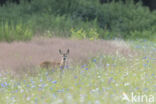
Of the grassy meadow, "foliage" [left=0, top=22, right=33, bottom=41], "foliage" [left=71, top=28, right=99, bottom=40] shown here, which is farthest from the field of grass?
"foliage" [left=71, top=28, right=99, bottom=40]

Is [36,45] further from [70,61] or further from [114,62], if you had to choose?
[114,62]

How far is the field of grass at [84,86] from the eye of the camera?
5910 mm

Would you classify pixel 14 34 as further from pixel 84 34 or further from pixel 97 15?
pixel 97 15

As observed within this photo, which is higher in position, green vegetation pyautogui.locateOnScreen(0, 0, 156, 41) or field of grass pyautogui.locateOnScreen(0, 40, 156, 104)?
green vegetation pyautogui.locateOnScreen(0, 0, 156, 41)

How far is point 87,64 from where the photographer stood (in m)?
→ 10.5

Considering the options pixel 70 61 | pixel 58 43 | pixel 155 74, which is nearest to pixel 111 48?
pixel 58 43

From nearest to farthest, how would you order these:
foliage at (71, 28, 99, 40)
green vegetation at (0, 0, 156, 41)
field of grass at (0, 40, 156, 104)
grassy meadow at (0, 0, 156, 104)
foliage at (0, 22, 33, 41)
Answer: field of grass at (0, 40, 156, 104) → grassy meadow at (0, 0, 156, 104) → foliage at (0, 22, 33, 41) → foliage at (71, 28, 99, 40) → green vegetation at (0, 0, 156, 41)

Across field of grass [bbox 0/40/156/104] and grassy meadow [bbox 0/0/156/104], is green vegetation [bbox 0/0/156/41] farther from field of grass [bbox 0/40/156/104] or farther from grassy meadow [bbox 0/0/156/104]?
field of grass [bbox 0/40/156/104]

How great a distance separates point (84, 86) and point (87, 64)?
3374mm

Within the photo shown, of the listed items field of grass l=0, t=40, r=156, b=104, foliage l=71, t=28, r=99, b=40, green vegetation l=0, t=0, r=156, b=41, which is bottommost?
field of grass l=0, t=40, r=156, b=104

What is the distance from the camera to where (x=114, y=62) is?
34.2 ft

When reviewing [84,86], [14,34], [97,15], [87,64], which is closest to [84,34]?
[14,34]

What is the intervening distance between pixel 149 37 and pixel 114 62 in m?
9.72

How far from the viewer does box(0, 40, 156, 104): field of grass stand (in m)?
5.91
